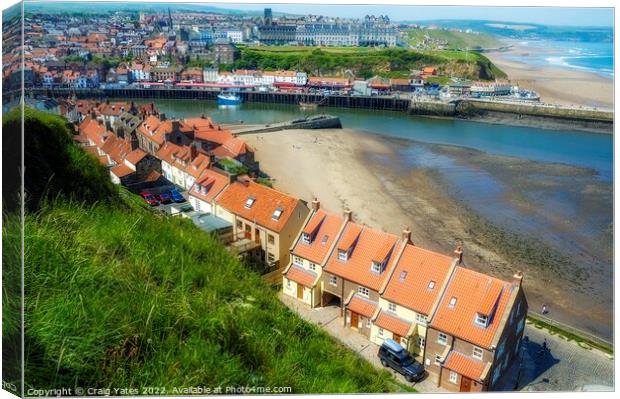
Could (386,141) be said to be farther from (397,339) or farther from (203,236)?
(203,236)

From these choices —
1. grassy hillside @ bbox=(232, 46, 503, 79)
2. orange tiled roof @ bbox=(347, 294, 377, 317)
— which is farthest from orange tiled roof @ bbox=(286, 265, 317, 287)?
grassy hillside @ bbox=(232, 46, 503, 79)

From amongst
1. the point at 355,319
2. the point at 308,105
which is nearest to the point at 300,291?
the point at 355,319

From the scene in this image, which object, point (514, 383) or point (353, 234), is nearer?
point (514, 383)

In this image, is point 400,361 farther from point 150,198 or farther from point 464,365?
point 150,198

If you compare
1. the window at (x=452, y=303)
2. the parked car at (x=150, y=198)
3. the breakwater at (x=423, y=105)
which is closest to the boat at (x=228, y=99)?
the breakwater at (x=423, y=105)

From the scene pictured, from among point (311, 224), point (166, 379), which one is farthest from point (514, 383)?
point (166, 379)

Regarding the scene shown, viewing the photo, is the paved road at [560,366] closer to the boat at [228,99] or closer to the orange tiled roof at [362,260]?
the orange tiled roof at [362,260]
